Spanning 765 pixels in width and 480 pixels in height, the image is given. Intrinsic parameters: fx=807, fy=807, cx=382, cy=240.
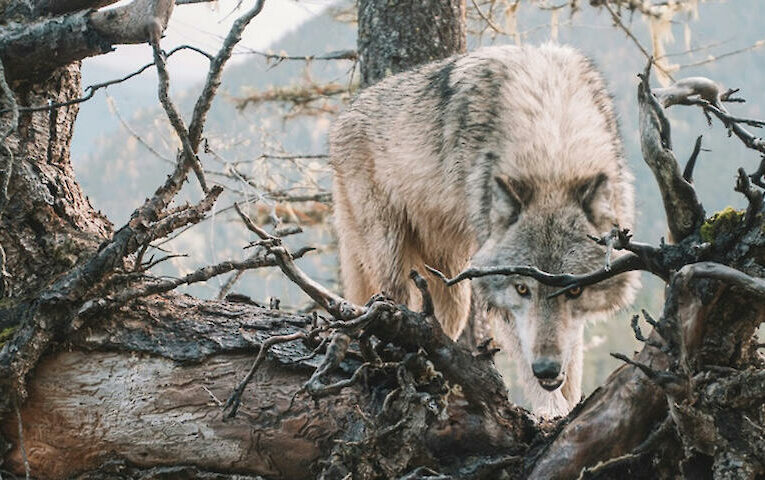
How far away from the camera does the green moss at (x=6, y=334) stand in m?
2.78

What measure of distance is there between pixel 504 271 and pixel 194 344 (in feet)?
3.73

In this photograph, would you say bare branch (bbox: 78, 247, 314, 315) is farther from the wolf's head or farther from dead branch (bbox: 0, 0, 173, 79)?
the wolf's head

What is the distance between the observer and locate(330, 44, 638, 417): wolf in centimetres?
453

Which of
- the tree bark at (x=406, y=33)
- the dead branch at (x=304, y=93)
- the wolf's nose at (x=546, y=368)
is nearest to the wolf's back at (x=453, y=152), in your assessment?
the tree bark at (x=406, y=33)

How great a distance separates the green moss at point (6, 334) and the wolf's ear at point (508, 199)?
271 cm

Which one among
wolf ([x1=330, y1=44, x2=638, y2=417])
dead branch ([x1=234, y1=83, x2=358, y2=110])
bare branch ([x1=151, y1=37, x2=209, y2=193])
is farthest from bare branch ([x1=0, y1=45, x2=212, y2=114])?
dead branch ([x1=234, y1=83, x2=358, y2=110])

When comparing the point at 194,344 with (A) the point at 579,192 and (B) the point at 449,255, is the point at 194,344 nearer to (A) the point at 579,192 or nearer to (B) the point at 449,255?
(A) the point at 579,192

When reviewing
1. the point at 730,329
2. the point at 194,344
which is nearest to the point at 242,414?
the point at 194,344

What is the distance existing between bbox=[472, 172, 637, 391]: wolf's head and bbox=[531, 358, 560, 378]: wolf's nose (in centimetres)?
13

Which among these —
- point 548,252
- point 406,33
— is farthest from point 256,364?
point 406,33

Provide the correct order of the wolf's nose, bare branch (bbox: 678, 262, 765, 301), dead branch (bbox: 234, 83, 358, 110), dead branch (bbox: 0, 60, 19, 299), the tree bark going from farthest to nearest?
dead branch (bbox: 234, 83, 358, 110) → the tree bark → the wolf's nose → dead branch (bbox: 0, 60, 19, 299) → bare branch (bbox: 678, 262, 765, 301)

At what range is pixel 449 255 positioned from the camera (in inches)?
233

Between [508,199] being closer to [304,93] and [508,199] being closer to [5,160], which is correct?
[5,160]

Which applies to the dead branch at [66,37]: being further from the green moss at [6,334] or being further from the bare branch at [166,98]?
the green moss at [6,334]
